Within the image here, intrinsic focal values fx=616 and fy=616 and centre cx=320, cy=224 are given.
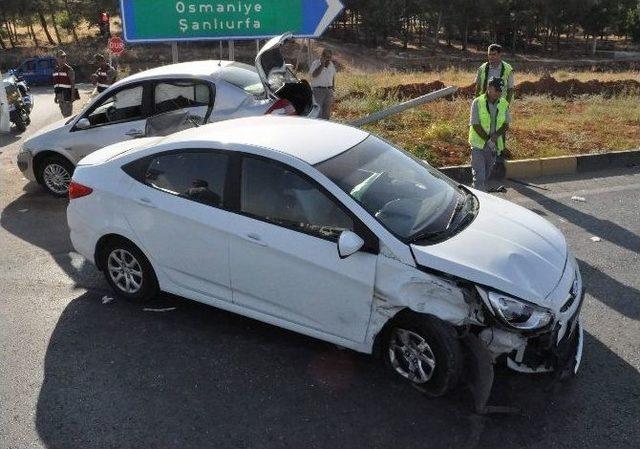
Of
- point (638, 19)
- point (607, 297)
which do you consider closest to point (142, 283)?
point (607, 297)

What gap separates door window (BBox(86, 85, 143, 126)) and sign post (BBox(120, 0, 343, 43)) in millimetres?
3556

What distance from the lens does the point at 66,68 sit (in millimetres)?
13375

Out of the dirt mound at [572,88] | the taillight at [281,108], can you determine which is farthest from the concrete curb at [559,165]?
the dirt mound at [572,88]

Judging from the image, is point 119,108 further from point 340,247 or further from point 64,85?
point 64,85

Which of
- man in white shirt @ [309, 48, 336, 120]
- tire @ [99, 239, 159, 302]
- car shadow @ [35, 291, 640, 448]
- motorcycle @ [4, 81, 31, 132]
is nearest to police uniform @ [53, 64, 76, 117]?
motorcycle @ [4, 81, 31, 132]

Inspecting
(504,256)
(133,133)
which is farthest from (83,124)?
(504,256)

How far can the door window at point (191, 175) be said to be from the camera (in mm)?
4598

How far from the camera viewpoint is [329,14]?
39.5ft

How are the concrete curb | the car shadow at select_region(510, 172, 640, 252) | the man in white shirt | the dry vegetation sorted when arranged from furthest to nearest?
1. the man in white shirt
2. the dry vegetation
3. the concrete curb
4. the car shadow at select_region(510, 172, 640, 252)

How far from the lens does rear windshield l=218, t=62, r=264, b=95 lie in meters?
7.99

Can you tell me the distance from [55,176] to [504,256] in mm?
6437

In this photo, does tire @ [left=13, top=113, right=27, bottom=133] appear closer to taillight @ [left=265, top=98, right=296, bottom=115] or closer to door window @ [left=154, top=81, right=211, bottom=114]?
door window @ [left=154, top=81, right=211, bottom=114]

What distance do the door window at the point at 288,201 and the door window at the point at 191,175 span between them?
234 mm

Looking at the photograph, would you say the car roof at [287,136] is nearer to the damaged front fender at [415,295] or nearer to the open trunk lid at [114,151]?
the open trunk lid at [114,151]
